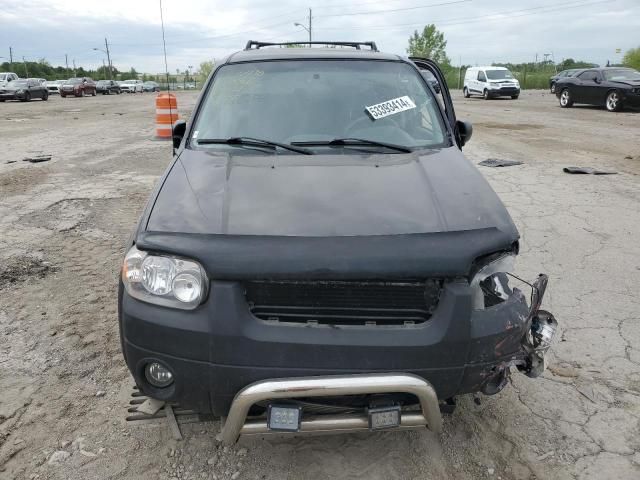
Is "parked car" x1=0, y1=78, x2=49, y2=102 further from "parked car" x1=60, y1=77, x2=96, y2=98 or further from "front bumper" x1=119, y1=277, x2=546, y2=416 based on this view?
"front bumper" x1=119, y1=277, x2=546, y2=416

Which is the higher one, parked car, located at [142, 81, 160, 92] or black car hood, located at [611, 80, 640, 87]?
parked car, located at [142, 81, 160, 92]

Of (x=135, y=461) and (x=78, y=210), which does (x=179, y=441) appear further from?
(x=78, y=210)

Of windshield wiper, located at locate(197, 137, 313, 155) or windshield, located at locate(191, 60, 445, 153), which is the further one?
windshield, located at locate(191, 60, 445, 153)

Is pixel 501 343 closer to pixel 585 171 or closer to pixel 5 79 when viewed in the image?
pixel 585 171

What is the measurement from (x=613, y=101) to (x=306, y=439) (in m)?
20.2

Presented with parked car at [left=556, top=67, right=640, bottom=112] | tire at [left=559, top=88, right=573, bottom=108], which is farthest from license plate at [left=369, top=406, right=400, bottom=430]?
tire at [left=559, top=88, right=573, bottom=108]

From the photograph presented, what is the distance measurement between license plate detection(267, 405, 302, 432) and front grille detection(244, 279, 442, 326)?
0.34 meters

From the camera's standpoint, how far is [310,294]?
2.03 meters

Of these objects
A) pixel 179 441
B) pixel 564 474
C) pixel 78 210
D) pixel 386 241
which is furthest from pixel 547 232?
pixel 78 210

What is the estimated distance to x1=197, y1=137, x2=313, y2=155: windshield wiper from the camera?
2961 millimetres

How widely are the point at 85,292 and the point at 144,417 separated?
1998mm

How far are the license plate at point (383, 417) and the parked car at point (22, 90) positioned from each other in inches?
1409

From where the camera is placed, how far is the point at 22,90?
3158 cm

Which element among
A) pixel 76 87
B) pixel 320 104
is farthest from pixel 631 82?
pixel 76 87
